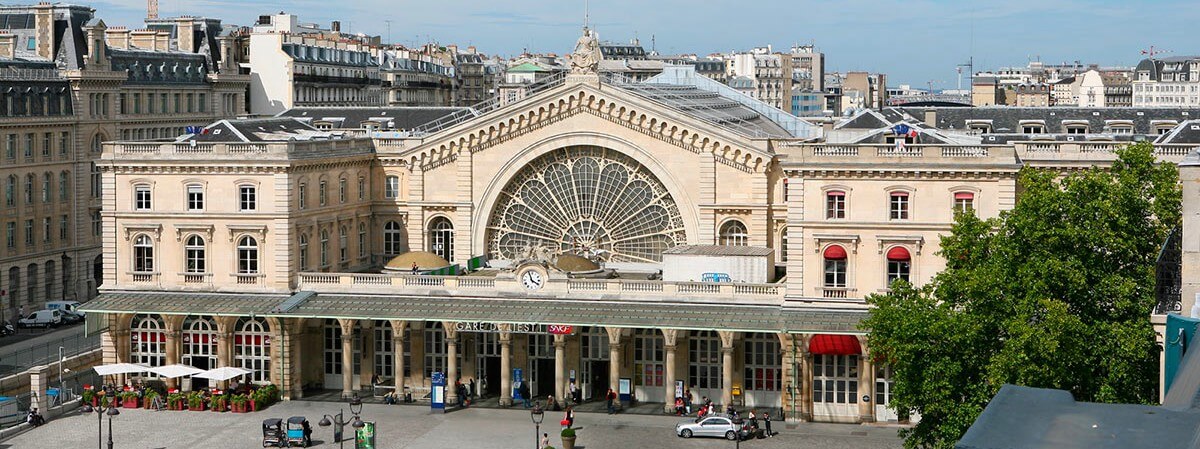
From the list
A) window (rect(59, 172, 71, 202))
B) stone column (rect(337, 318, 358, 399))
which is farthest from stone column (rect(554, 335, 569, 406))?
window (rect(59, 172, 71, 202))

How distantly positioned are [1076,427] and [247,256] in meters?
68.5

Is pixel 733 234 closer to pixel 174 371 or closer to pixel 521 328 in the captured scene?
pixel 521 328

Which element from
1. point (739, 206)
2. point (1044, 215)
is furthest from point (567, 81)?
point (1044, 215)

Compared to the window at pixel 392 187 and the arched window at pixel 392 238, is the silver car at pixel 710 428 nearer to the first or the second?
the arched window at pixel 392 238

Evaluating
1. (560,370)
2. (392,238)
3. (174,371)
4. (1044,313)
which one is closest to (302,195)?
(392,238)

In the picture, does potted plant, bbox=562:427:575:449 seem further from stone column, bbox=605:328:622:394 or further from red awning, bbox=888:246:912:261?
red awning, bbox=888:246:912:261

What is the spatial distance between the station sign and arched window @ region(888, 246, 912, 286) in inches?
546

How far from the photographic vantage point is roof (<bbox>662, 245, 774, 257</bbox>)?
77.2m

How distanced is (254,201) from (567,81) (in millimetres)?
16050

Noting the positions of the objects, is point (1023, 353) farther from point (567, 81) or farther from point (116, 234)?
point (116, 234)

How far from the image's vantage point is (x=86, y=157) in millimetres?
114625

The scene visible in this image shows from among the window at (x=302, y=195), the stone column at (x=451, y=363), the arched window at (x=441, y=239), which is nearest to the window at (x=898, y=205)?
the stone column at (x=451, y=363)

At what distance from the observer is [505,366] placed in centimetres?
7581

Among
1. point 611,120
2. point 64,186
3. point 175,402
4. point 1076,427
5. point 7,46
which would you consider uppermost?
point 7,46
